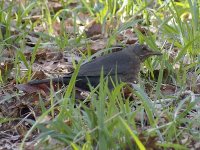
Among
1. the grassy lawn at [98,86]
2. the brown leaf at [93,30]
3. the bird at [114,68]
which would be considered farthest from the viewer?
the brown leaf at [93,30]

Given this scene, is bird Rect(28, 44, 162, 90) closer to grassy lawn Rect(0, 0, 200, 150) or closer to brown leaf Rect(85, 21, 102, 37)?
grassy lawn Rect(0, 0, 200, 150)

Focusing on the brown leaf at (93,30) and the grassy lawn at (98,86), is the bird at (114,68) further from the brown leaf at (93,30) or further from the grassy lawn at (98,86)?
the brown leaf at (93,30)

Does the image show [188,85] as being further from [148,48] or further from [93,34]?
[93,34]

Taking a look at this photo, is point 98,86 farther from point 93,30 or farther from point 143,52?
point 93,30

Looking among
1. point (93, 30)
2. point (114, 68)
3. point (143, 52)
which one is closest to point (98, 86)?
point (114, 68)

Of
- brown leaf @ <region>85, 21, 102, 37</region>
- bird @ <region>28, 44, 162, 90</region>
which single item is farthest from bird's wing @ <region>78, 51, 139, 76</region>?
brown leaf @ <region>85, 21, 102, 37</region>

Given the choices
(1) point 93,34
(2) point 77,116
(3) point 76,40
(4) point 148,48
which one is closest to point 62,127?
(2) point 77,116

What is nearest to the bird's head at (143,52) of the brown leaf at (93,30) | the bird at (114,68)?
the bird at (114,68)
